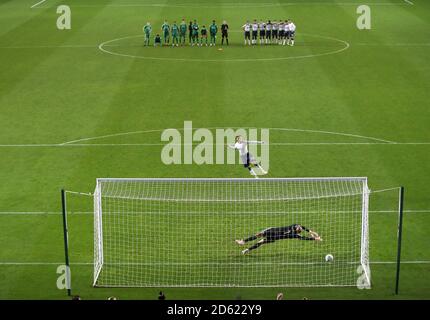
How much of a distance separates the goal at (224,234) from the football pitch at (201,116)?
0.30 metres

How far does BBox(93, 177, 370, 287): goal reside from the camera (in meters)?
21.4

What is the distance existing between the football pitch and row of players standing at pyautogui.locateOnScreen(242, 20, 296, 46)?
2.36ft

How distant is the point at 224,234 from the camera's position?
23.6 meters

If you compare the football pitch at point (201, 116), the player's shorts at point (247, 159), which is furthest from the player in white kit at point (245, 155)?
the football pitch at point (201, 116)

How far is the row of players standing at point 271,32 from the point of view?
50.1 m

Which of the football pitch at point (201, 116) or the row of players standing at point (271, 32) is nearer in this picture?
the football pitch at point (201, 116)

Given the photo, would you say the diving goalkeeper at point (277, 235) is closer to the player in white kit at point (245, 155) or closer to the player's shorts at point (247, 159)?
the player in white kit at point (245, 155)

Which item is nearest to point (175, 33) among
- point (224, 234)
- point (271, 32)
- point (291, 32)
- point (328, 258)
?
point (271, 32)

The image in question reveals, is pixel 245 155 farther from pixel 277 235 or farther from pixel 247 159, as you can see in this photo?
pixel 277 235

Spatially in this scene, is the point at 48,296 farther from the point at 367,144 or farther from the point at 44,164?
the point at 367,144

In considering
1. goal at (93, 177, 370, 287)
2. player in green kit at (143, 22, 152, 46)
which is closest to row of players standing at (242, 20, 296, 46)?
player in green kit at (143, 22, 152, 46)

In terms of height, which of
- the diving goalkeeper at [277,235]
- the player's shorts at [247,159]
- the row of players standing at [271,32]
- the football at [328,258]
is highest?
the row of players standing at [271,32]

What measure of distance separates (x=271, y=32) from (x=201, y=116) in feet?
55.0
